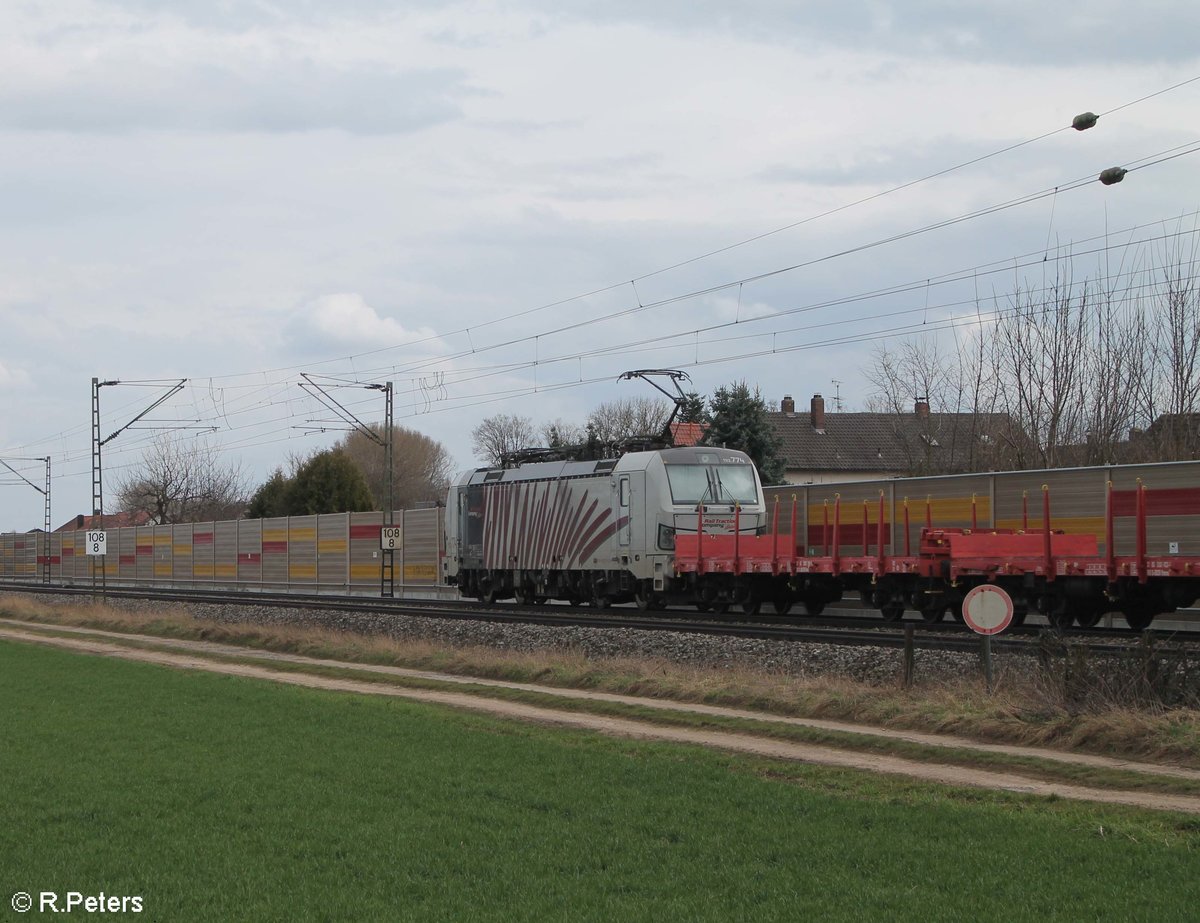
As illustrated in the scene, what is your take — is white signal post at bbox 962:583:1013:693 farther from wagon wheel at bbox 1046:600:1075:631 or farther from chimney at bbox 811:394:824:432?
chimney at bbox 811:394:824:432

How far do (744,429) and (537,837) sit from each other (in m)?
41.9

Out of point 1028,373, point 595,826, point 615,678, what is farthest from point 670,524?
point 595,826

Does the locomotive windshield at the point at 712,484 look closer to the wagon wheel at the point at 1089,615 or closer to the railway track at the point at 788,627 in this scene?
the railway track at the point at 788,627

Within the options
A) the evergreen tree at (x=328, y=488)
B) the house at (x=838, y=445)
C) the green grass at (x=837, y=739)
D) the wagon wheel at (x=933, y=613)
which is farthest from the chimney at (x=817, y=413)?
the green grass at (x=837, y=739)

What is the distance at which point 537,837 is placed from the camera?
8.74 meters

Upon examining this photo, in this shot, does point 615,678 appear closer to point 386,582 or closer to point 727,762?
Answer: point 727,762

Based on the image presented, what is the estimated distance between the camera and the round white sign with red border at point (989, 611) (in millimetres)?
14500

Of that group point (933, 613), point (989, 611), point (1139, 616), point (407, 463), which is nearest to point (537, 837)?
point (989, 611)

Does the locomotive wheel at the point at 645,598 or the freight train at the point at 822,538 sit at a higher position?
the freight train at the point at 822,538

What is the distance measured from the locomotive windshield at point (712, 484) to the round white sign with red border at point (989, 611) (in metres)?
15.8

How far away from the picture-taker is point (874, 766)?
482 inches

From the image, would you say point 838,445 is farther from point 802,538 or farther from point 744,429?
point 802,538

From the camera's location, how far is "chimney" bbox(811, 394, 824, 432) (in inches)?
3059

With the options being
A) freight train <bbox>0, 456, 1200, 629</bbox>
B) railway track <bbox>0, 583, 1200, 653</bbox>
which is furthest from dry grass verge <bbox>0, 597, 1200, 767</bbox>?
freight train <bbox>0, 456, 1200, 629</bbox>
